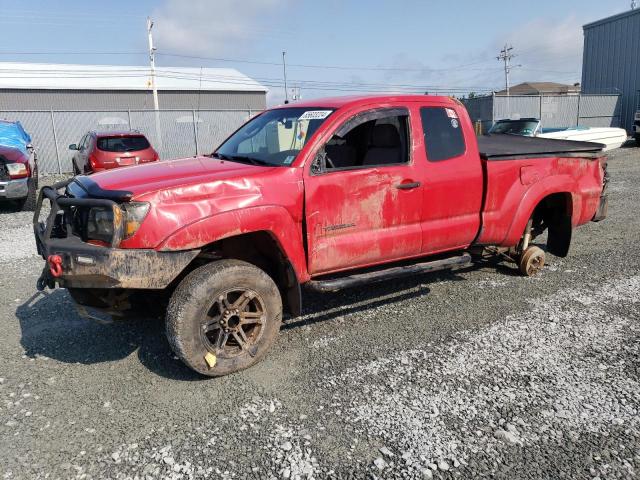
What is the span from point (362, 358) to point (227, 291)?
3.82ft

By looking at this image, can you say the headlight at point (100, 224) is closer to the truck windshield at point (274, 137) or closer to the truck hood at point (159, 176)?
the truck hood at point (159, 176)

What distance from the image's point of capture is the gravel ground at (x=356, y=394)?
267cm

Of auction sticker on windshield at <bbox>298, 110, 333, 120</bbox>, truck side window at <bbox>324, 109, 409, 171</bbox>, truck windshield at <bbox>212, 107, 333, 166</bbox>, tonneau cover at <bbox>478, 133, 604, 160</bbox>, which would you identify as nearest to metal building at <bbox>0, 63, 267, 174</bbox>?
truck windshield at <bbox>212, 107, 333, 166</bbox>

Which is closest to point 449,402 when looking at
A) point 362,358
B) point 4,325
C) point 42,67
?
point 362,358

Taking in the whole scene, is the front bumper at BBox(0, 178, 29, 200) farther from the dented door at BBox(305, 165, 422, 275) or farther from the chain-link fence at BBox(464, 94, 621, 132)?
the chain-link fence at BBox(464, 94, 621, 132)

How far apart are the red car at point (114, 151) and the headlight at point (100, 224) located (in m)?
9.87

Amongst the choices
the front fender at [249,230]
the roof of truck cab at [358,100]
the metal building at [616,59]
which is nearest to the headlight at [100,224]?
the front fender at [249,230]

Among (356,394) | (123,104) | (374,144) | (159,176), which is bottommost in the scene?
(356,394)

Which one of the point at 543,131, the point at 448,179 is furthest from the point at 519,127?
the point at 448,179

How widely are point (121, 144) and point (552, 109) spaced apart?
20.9 meters

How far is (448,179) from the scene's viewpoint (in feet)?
14.5

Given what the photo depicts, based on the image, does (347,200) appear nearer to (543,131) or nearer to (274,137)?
(274,137)

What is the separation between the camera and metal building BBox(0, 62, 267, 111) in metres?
32.6

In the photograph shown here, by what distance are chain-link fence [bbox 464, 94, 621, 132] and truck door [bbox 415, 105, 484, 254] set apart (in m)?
18.9
